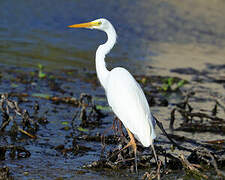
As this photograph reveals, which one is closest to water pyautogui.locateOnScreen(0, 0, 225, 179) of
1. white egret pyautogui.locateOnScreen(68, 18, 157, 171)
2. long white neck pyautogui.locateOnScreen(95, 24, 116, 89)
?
white egret pyautogui.locateOnScreen(68, 18, 157, 171)

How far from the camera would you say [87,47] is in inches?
395

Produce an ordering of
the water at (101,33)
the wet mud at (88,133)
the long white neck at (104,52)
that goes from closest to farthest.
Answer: the wet mud at (88,133)
the long white neck at (104,52)
the water at (101,33)

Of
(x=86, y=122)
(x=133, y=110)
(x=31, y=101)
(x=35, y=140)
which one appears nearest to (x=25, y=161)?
(x=35, y=140)

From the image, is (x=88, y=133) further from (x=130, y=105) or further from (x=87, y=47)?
(x=87, y=47)

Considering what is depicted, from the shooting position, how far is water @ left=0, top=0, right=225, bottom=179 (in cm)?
448

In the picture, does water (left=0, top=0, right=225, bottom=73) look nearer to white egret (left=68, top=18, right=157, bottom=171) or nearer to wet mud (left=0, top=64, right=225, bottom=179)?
wet mud (left=0, top=64, right=225, bottom=179)

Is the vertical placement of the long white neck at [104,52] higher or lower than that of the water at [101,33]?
lower

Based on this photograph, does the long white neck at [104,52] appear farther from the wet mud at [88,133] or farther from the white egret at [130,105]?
the wet mud at [88,133]

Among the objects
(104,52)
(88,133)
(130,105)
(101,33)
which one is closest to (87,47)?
(101,33)

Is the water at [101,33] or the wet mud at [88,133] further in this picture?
the water at [101,33]

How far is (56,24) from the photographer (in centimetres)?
1146

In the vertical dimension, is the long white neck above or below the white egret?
above

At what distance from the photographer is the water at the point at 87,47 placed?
448 centimetres

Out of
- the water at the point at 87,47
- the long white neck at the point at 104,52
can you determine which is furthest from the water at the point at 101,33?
the long white neck at the point at 104,52
